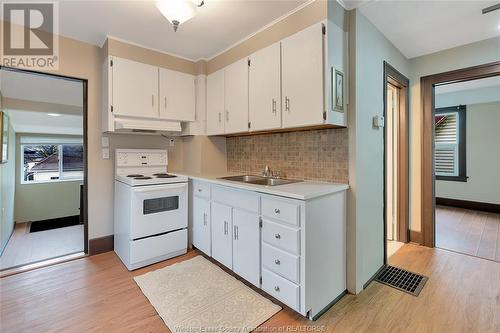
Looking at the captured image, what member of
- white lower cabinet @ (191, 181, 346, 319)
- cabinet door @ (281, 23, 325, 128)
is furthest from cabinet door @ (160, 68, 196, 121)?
cabinet door @ (281, 23, 325, 128)

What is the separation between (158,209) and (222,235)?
0.76 m

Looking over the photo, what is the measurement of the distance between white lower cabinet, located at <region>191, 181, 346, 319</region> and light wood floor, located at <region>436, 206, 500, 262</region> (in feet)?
6.58

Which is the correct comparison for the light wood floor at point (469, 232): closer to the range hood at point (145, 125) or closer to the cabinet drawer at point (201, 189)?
the cabinet drawer at point (201, 189)

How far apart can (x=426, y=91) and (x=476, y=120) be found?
277cm

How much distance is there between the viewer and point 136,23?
2260 millimetres

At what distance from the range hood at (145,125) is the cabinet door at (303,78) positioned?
1.47m

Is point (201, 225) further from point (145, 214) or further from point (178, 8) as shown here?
point (178, 8)

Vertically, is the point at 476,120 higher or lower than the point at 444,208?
higher

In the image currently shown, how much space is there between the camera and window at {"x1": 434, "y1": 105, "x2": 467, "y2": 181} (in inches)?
185

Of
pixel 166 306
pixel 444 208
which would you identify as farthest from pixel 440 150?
pixel 166 306

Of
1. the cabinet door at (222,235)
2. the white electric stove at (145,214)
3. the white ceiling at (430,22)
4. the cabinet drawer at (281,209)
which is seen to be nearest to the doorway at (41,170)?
the white electric stove at (145,214)

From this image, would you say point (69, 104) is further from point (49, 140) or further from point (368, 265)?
point (368, 265)

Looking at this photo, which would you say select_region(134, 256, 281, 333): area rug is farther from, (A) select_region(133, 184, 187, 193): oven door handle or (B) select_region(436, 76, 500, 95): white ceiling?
(B) select_region(436, 76, 500, 95): white ceiling

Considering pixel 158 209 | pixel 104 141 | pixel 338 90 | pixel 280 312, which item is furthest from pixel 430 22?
pixel 104 141
